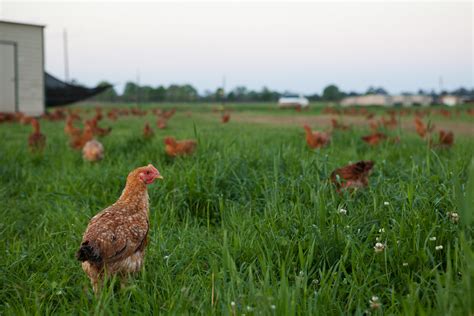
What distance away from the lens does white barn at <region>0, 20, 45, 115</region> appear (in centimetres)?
1565

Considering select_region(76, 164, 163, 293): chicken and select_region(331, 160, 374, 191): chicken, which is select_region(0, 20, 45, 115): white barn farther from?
select_region(76, 164, 163, 293): chicken

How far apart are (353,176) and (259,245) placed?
126 centimetres

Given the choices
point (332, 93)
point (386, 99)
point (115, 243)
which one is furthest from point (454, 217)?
point (386, 99)

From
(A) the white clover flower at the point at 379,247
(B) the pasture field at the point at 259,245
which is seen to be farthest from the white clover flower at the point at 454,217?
(A) the white clover flower at the point at 379,247

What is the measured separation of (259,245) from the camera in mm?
2330

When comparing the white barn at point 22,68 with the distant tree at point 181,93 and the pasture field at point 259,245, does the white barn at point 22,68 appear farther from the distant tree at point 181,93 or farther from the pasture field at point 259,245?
the distant tree at point 181,93

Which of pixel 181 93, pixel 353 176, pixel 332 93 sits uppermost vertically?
pixel 332 93

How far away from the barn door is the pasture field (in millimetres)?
13020

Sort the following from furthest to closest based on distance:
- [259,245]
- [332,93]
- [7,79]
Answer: [332,93] → [7,79] → [259,245]

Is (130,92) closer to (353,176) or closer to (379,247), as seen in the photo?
(353,176)

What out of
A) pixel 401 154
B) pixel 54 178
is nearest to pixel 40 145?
pixel 54 178

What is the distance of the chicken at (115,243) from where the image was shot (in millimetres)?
2074

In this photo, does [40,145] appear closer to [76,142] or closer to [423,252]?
[76,142]

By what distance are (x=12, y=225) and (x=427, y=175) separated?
2900 millimetres
